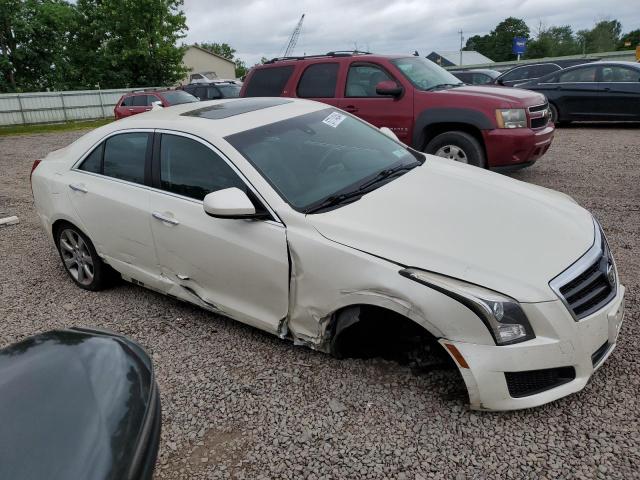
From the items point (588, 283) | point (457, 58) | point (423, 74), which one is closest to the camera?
point (588, 283)

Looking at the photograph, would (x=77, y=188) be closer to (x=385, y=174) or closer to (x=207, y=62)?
(x=385, y=174)

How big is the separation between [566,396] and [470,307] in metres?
0.80

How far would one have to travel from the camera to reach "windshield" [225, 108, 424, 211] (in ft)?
9.91

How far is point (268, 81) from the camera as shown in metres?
7.61

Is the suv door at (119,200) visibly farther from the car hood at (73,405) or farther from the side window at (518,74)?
the side window at (518,74)

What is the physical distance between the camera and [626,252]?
4.34 m

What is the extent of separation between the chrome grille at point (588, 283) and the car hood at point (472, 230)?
0.04 metres

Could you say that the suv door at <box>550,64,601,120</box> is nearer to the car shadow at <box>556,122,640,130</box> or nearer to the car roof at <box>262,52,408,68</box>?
the car shadow at <box>556,122,640,130</box>

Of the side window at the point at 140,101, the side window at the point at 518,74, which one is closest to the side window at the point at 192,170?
the side window at the point at 518,74

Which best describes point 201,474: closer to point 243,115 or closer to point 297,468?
point 297,468

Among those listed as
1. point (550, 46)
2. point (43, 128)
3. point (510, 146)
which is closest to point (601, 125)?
point (510, 146)

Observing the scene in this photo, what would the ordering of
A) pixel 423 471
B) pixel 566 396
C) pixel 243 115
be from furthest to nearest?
1. pixel 243 115
2. pixel 566 396
3. pixel 423 471

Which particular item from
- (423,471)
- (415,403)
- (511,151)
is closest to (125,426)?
(423,471)

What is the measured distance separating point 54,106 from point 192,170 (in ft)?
86.6
